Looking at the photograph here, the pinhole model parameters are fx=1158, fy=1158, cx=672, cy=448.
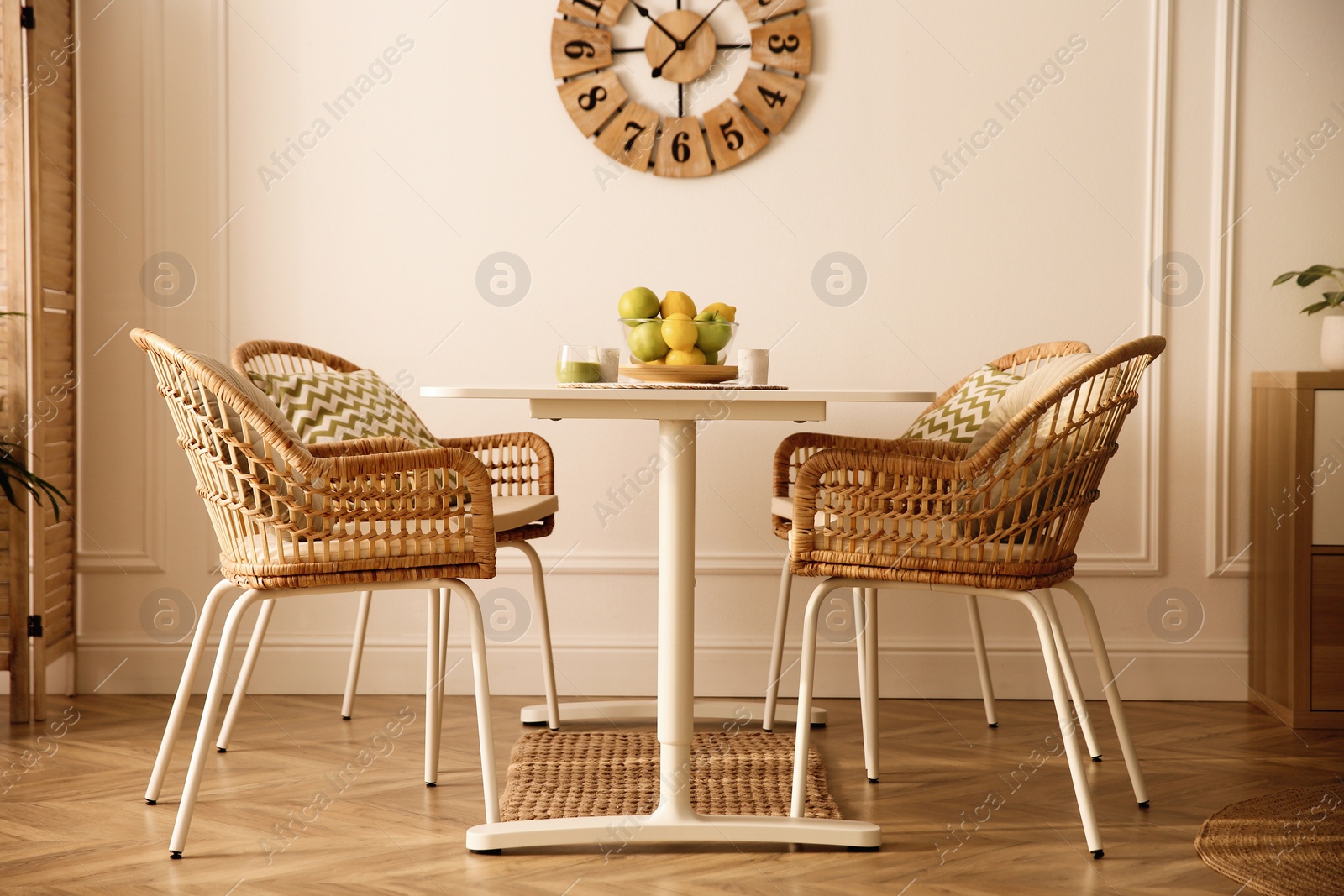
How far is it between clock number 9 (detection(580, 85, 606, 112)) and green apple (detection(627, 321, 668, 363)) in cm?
111

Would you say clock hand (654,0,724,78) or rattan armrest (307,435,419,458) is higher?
clock hand (654,0,724,78)

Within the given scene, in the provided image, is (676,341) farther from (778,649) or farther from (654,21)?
(654,21)

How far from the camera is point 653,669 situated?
9.41 ft

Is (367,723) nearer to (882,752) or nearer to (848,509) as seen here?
(882,752)

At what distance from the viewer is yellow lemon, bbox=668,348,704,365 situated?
188 cm

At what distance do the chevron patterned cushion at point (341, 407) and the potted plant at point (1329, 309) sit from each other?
6.67ft

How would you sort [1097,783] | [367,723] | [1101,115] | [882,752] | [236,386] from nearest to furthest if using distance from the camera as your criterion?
[236,386]
[1097,783]
[882,752]
[367,723]
[1101,115]

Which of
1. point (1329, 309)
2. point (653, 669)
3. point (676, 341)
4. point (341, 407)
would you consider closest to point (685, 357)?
point (676, 341)

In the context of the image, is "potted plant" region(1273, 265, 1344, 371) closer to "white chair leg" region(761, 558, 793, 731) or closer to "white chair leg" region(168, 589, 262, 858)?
"white chair leg" region(761, 558, 793, 731)

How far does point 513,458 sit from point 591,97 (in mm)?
912

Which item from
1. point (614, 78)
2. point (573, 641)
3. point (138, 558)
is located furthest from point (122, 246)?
point (573, 641)

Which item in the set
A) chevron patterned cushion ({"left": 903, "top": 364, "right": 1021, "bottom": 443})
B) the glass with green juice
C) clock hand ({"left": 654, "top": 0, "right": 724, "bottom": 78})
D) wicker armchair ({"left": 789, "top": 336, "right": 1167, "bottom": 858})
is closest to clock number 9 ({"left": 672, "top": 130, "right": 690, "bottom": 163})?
clock hand ({"left": 654, "top": 0, "right": 724, "bottom": 78})

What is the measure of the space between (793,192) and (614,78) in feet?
1.68

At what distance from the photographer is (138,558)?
2.85 metres
